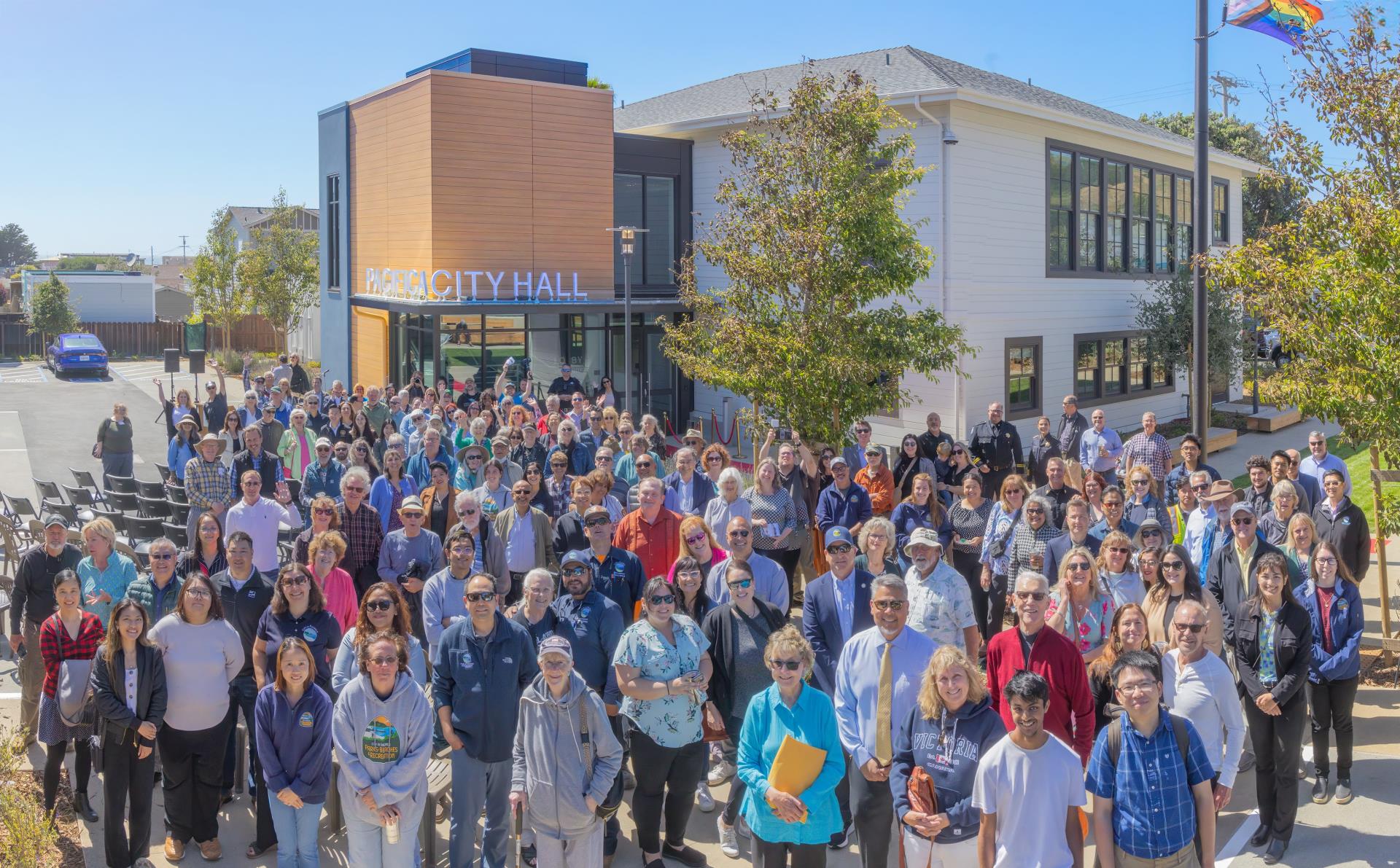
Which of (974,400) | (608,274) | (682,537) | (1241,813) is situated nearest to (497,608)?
(682,537)

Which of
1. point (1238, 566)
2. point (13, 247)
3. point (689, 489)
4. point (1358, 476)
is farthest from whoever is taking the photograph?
point (13, 247)

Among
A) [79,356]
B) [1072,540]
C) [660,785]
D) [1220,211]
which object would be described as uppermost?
[1220,211]

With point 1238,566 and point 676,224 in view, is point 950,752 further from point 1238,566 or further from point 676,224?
point 676,224

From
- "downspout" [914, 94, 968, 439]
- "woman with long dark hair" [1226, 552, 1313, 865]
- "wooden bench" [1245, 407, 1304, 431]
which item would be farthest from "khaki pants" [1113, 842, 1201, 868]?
"wooden bench" [1245, 407, 1304, 431]

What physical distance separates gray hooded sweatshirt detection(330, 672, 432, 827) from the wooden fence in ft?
159

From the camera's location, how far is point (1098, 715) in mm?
6664

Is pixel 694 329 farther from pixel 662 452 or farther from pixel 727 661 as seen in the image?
pixel 727 661

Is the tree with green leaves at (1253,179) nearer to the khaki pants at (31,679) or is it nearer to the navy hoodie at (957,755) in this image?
the navy hoodie at (957,755)

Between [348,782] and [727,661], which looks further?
[727,661]

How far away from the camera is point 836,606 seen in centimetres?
710

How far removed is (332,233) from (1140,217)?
1921 cm

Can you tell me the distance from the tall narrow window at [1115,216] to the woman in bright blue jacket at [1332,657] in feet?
58.7

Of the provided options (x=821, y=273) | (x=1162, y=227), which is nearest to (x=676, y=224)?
(x=1162, y=227)

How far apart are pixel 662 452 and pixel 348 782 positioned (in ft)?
32.6
